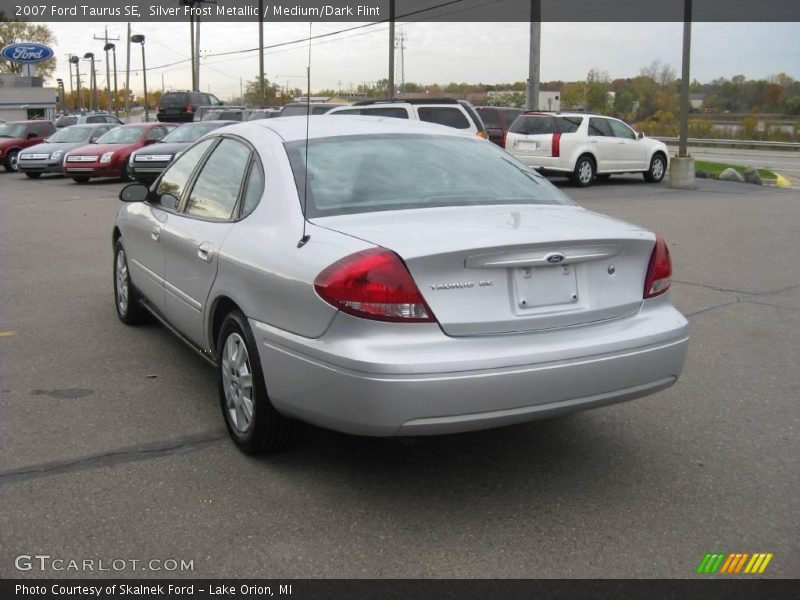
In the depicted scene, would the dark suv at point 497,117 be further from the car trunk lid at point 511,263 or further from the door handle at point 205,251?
A: the car trunk lid at point 511,263

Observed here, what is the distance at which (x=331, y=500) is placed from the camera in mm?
3660

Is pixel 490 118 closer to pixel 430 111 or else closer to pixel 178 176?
pixel 430 111

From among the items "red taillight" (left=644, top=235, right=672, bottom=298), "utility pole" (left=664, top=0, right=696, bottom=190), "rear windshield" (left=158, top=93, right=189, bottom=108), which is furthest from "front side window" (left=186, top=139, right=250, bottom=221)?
"rear windshield" (left=158, top=93, right=189, bottom=108)

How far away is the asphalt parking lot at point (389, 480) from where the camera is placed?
10.6 ft

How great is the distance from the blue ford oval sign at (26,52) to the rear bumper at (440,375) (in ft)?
231

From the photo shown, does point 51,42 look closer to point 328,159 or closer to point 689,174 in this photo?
point 689,174

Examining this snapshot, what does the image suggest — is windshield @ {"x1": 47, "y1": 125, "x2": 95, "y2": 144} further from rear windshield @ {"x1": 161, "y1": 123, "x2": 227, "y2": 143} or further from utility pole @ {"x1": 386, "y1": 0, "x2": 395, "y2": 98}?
utility pole @ {"x1": 386, "y1": 0, "x2": 395, "y2": 98}

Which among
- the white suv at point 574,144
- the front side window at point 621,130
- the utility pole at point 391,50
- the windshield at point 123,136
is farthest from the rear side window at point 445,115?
the utility pole at point 391,50

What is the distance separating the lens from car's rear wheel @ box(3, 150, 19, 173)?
27672 millimetres

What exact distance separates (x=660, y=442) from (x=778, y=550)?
1.12 m

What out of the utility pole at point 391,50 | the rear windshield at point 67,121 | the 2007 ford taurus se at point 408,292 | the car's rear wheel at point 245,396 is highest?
the utility pole at point 391,50

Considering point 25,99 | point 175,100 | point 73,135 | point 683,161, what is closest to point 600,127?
point 683,161

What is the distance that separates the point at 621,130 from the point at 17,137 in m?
19.3
